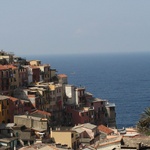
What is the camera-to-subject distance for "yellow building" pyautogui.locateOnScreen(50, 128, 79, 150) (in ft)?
248

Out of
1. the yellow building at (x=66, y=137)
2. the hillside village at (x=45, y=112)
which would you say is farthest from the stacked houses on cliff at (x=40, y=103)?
the yellow building at (x=66, y=137)

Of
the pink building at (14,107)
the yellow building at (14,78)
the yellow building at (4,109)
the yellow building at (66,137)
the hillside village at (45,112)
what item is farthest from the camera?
the yellow building at (14,78)

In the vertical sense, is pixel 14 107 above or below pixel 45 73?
below

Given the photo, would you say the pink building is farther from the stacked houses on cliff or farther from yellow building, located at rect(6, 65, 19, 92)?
yellow building, located at rect(6, 65, 19, 92)

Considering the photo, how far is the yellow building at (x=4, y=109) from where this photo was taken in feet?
265

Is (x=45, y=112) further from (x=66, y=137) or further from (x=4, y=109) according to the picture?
(x=66, y=137)

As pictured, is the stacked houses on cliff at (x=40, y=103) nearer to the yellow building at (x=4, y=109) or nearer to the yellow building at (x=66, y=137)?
the yellow building at (x=4, y=109)

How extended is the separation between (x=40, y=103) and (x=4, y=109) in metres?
11.1

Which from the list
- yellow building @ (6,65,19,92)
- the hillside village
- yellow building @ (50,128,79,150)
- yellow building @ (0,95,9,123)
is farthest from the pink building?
yellow building @ (50,128,79,150)

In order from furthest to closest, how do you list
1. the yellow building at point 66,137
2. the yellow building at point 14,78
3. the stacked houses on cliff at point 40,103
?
the yellow building at point 14,78
the stacked houses on cliff at point 40,103
the yellow building at point 66,137

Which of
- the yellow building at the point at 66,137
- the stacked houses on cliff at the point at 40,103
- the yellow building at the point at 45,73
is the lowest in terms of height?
the yellow building at the point at 66,137

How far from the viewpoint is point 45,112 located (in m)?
87.4

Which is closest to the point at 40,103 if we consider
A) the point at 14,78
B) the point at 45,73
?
the point at 14,78

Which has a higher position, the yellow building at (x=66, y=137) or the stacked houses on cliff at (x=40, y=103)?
the stacked houses on cliff at (x=40, y=103)
